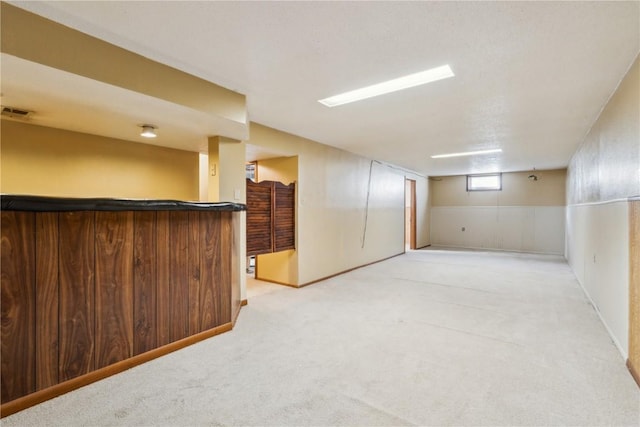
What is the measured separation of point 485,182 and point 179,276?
945cm

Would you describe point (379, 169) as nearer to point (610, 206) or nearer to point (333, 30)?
point (610, 206)

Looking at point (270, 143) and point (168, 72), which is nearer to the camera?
point (168, 72)

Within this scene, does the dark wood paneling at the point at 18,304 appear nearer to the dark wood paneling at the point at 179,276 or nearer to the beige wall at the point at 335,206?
the dark wood paneling at the point at 179,276

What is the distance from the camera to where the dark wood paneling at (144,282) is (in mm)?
2311

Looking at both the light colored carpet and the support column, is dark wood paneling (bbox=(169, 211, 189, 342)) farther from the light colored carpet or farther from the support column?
the support column

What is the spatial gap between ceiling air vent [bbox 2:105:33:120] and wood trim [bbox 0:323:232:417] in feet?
7.62

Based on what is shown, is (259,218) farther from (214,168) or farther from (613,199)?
(613,199)

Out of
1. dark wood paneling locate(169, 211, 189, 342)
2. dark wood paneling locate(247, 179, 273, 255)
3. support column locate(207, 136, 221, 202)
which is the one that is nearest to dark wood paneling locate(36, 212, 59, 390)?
dark wood paneling locate(169, 211, 189, 342)

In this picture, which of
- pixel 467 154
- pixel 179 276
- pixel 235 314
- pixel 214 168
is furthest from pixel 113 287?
pixel 467 154

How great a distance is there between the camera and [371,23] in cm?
180

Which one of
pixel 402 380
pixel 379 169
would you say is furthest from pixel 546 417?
pixel 379 169

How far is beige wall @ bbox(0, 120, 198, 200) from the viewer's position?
9.53ft

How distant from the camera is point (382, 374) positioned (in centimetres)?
214

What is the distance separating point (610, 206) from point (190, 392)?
400cm
